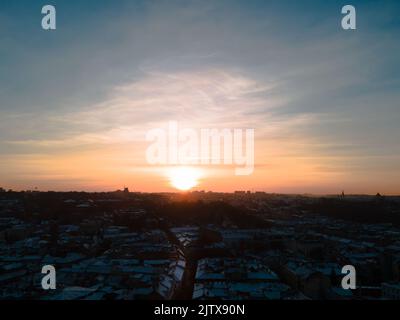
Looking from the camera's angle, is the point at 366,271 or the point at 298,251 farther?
the point at 298,251

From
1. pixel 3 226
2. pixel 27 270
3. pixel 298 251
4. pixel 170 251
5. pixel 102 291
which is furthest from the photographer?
pixel 3 226

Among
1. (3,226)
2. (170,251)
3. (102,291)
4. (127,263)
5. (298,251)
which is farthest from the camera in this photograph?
(3,226)

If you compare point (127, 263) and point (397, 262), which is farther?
point (397, 262)

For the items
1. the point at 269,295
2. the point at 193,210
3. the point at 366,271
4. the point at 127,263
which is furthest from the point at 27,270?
the point at 193,210

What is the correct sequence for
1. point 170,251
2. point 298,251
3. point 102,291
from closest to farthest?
1. point 102,291
2. point 170,251
3. point 298,251
